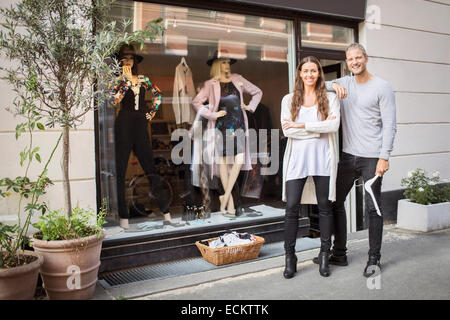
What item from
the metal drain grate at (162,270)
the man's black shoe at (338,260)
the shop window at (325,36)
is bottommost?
the metal drain grate at (162,270)

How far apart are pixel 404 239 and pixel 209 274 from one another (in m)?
2.35

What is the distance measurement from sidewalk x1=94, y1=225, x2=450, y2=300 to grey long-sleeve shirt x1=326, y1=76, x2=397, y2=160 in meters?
0.99

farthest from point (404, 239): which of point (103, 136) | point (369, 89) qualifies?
point (103, 136)

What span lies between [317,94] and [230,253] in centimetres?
159

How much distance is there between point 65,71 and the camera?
111 inches

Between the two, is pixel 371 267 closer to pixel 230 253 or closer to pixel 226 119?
pixel 230 253

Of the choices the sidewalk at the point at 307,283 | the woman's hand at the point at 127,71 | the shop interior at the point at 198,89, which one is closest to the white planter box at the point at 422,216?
the sidewalk at the point at 307,283

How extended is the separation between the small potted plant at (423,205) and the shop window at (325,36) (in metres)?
1.86

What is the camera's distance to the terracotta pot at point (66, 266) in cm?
286

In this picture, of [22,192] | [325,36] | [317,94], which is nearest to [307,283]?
[317,94]

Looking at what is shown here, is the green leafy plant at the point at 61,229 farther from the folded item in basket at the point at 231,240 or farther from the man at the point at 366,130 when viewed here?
the man at the point at 366,130

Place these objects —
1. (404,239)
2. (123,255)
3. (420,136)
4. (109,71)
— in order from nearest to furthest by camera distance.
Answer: (109,71) → (123,255) → (404,239) → (420,136)

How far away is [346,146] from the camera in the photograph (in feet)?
11.8

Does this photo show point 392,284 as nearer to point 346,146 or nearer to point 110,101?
point 346,146
